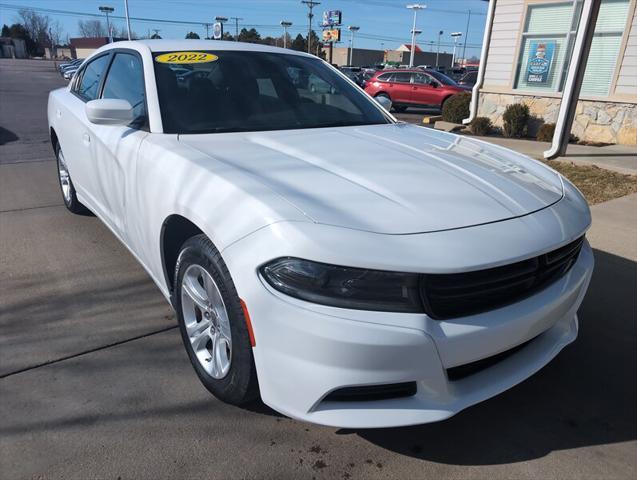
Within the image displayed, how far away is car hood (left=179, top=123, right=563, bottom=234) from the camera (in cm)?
186

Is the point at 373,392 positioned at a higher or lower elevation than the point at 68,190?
higher

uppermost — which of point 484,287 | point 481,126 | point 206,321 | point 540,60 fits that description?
point 540,60

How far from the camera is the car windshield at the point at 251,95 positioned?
2846 mm

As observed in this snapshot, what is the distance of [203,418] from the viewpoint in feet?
7.34

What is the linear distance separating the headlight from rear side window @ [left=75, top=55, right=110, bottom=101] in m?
A: 3.00

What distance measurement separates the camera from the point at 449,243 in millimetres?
1742

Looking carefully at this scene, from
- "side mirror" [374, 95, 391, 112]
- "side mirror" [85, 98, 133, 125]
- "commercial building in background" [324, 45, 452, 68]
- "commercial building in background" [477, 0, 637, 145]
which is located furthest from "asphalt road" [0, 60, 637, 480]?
"commercial building in background" [324, 45, 452, 68]

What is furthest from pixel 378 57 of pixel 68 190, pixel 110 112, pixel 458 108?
pixel 110 112

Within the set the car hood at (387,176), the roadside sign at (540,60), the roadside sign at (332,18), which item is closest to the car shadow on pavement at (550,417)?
the car hood at (387,176)

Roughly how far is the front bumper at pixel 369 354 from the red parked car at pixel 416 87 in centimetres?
1726

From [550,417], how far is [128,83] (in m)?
3.17

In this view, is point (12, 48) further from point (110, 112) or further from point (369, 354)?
point (369, 354)

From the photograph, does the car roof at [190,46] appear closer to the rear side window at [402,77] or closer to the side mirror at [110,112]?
the side mirror at [110,112]

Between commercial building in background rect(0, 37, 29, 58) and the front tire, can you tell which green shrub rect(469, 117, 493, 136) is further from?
commercial building in background rect(0, 37, 29, 58)
